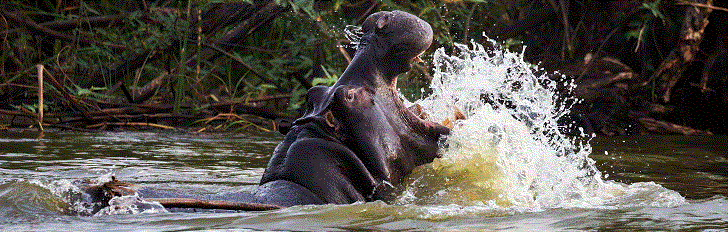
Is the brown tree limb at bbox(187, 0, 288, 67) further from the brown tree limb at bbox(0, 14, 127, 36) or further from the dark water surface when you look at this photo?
the dark water surface

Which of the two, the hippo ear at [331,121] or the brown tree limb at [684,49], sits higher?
the hippo ear at [331,121]

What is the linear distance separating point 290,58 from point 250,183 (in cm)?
521

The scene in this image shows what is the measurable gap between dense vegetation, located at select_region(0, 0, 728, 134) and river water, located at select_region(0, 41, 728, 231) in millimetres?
2325

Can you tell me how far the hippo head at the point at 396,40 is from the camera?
8.77 feet

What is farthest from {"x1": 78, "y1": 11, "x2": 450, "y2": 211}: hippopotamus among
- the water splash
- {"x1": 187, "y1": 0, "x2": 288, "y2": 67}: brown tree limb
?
{"x1": 187, "y1": 0, "x2": 288, "y2": 67}: brown tree limb

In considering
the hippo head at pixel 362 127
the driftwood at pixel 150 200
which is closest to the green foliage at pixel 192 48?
the hippo head at pixel 362 127

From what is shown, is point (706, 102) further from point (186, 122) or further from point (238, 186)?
point (238, 186)

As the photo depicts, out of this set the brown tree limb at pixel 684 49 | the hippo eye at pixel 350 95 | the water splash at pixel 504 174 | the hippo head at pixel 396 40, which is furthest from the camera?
A: the brown tree limb at pixel 684 49

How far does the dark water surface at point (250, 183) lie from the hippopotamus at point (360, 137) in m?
0.06

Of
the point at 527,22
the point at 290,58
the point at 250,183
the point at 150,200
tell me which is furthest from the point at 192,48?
the point at 150,200

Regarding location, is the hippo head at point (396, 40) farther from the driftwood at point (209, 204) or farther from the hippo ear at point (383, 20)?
the driftwood at point (209, 204)

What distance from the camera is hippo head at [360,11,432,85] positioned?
267cm

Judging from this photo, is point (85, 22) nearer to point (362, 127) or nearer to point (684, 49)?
point (684, 49)

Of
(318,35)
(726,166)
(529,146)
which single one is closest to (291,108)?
(318,35)
